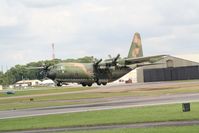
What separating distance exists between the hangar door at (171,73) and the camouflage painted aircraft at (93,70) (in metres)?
29.5

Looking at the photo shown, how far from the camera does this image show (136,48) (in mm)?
104062

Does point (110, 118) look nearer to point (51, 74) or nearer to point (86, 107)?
point (86, 107)

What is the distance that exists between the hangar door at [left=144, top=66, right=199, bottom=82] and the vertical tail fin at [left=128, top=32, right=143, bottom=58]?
20.7 meters

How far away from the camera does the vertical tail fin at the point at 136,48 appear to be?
103500 mm

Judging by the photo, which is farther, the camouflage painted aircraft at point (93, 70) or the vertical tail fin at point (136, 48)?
the vertical tail fin at point (136, 48)

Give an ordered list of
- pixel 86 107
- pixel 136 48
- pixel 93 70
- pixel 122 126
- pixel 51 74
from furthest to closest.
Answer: pixel 136 48
pixel 93 70
pixel 51 74
pixel 86 107
pixel 122 126

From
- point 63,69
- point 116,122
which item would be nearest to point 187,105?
point 116,122

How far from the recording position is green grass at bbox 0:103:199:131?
24720 millimetres

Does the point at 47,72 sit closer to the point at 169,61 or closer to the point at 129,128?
the point at 169,61

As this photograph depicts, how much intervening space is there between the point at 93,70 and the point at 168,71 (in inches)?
1658

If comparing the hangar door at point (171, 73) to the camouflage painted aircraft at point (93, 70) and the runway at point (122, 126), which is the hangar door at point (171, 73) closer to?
the camouflage painted aircraft at point (93, 70)

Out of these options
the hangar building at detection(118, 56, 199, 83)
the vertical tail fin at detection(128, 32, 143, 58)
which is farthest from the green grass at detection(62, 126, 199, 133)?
the hangar building at detection(118, 56, 199, 83)

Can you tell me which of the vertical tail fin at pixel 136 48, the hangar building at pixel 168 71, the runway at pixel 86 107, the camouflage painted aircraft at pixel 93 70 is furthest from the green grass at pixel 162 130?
the hangar building at pixel 168 71

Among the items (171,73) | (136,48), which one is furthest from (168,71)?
(136,48)
